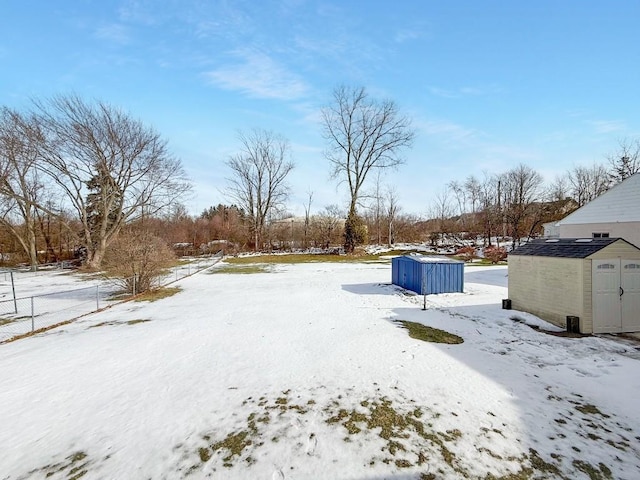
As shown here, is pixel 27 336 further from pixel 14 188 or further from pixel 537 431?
pixel 14 188

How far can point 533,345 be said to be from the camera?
6.34 metres

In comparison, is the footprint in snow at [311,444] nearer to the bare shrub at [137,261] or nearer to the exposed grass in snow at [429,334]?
the exposed grass in snow at [429,334]

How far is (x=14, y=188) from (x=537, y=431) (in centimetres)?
3572

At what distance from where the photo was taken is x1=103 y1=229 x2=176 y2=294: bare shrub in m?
12.3

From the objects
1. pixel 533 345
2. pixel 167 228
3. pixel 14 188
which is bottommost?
pixel 533 345

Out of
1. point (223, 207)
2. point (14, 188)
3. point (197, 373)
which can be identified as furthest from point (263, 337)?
point (223, 207)

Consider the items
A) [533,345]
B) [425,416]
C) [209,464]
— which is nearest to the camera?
[209,464]

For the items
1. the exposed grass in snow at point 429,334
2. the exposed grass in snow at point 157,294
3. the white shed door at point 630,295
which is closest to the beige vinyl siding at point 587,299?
the white shed door at point 630,295

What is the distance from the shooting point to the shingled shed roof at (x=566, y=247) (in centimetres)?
723

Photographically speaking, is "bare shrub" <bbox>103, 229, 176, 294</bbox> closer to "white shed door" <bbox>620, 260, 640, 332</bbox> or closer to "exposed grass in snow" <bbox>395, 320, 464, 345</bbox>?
"exposed grass in snow" <bbox>395, 320, 464, 345</bbox>

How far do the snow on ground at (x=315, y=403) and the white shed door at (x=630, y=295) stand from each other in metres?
1.38

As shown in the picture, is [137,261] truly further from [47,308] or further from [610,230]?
[610,230]

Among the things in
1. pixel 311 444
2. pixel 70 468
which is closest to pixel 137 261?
pixel 70 468

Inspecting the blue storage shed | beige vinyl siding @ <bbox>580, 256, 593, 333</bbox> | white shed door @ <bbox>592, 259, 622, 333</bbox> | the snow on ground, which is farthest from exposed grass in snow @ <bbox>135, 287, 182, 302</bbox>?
white shed door @ <bbox>592, 259, 622, 333</bbox>
